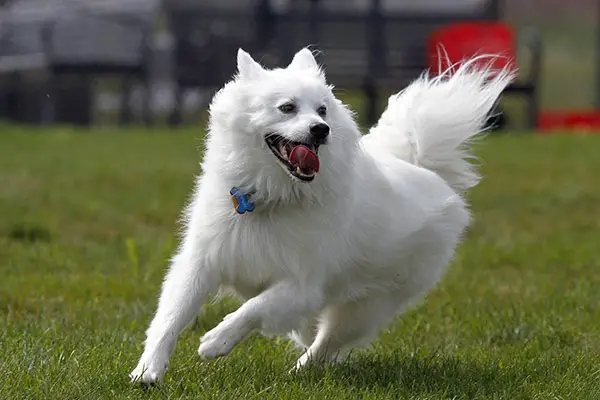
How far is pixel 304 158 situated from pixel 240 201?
40 centimetres

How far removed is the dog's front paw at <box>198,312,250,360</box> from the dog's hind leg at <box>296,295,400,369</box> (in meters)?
0.96

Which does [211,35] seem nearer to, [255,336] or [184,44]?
[184,44]

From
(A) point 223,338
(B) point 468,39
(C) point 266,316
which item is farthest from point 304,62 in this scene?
(B) point 468,39

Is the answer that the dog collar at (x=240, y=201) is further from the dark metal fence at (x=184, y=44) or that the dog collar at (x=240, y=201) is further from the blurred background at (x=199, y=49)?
the blurred background at (x=199, y=49)

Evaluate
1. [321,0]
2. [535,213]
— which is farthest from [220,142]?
[321,0]

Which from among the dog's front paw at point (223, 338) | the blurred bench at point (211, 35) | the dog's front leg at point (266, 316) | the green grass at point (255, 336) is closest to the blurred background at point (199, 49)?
the blurred bench at point (211, 35)

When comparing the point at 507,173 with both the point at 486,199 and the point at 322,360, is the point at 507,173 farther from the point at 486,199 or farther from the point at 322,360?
the point at 322,360

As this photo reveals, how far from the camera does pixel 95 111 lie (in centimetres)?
2389

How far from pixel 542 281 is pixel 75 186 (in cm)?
585

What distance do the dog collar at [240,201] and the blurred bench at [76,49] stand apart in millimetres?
16794

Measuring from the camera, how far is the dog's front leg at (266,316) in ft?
16.6

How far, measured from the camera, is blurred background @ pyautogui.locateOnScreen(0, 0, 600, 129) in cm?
1934

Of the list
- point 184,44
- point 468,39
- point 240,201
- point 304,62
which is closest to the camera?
point 240,201

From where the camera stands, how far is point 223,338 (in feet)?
16.6
